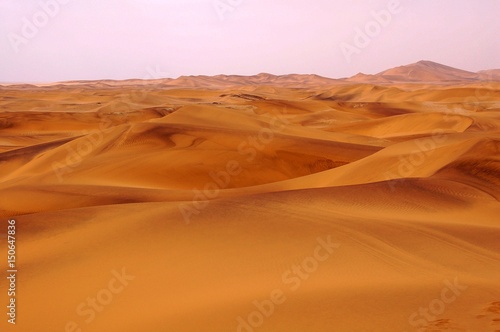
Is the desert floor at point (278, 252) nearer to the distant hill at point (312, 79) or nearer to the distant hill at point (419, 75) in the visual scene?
the distant hill at point (312, 79)

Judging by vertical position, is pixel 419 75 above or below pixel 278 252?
above

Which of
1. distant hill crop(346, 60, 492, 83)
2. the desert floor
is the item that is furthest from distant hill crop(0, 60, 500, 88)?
the desert floor

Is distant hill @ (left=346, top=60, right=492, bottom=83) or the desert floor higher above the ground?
distant hill @ (left=346, top=60, right=492, bottom=83)

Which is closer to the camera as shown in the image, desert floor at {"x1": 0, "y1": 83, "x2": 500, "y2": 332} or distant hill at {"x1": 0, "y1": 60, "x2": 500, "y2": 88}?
desert floor at {"x1": 0, "y1": 83, "x2": 500, "y2": 332}

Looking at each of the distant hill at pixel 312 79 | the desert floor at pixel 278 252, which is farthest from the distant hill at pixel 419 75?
the desert floor at pixel 278 252

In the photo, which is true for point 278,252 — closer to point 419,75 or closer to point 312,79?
point 312,79

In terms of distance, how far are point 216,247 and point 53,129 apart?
1009 inches

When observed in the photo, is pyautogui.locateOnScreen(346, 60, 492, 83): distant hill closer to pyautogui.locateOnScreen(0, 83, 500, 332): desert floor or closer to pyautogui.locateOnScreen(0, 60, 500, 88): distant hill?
pyautogui.locateOnScreen(0, 60, 500, 88): distant hill

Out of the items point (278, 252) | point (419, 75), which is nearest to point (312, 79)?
point (419, 75)

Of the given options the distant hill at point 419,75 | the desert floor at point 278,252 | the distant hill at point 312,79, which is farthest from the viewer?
the distant hill at point 419,75

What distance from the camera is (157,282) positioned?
175 inches

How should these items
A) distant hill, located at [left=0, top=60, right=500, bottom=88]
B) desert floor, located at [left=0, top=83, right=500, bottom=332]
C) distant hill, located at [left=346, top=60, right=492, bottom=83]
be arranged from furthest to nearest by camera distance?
1. distant hill, located at [left=346, top=60, right=492, bottom=83]
2. distant hill, located at [left=0, top=60, right=500, bottom=88]
3. desert floor, located at [left=0, top=83, right=500, bottom=332]

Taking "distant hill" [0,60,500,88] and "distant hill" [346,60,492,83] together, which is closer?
"distant hill" [0,60,500,88]

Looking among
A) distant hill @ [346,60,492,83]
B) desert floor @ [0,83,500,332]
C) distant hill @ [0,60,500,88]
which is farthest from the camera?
distant hill @ [346,60,492,83]
